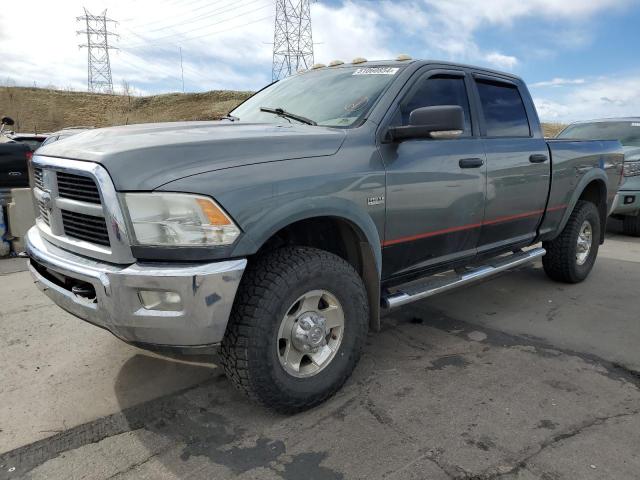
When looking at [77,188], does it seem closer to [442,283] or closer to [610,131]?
[442,283]

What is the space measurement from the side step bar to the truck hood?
101cm

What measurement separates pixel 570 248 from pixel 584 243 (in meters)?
0.46

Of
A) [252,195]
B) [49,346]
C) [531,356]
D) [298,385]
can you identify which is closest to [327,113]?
[252,195]

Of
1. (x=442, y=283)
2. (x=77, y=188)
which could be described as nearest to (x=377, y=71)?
(x=442, y=283)

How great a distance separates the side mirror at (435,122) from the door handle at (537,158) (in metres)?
1.56

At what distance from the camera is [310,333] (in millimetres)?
2580

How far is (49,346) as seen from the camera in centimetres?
355

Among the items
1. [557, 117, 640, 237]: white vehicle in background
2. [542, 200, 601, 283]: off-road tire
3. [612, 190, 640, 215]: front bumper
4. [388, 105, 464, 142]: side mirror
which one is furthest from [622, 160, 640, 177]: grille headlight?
[388, 105, 464, 142]: side mirror

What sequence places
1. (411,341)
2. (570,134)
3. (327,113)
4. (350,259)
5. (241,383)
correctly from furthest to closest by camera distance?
(570,134), (411,341), (327,113), (350,259), (241,383)

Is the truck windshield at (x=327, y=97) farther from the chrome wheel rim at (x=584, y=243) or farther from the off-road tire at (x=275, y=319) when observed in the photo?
the chrome wheel rim at (x=584, y=243)

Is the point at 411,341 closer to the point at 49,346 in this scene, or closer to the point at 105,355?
the point at 105,355

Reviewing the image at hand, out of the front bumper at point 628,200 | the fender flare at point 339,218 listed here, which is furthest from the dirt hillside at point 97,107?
the fender flare at point 339,218

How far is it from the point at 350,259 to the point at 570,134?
7.52 metres

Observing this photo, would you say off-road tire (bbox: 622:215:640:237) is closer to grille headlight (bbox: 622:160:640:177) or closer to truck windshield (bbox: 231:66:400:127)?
grille headlight (bbox: 622:160:640:177)
